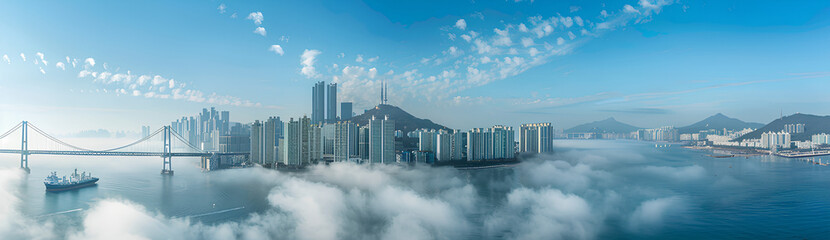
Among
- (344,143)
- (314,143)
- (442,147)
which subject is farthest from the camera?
(442,147)

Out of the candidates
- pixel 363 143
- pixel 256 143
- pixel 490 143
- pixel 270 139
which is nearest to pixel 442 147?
pixel 490 143

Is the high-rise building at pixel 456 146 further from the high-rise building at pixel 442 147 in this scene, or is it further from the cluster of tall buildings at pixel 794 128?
the cluster of tall buildings at pixel 794 128

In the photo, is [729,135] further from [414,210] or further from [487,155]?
[414,210]

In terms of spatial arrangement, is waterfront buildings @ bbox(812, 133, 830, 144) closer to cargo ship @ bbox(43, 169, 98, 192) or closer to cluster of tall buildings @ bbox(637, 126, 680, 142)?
cluster of tall buildings @ bbox(637, 126, 680, 142)

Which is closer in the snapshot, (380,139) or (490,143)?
(380,139)

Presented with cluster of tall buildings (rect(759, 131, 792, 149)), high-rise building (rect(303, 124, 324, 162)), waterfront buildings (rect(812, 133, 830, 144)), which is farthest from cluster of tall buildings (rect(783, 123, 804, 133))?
high-rise building (rect(303, 124, 324, 162))

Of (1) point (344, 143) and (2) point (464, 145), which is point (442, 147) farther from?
(1) point (344, 143)
